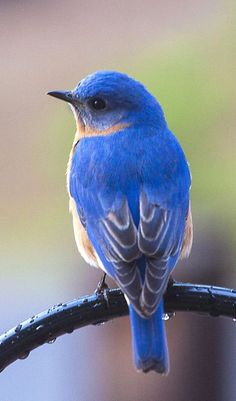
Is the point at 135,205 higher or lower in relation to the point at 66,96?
lower

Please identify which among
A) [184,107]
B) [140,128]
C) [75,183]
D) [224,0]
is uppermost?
[224,0]

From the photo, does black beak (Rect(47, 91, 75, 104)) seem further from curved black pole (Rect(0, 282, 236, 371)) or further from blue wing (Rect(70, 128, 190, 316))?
curved black pole (Rect(0, 282, 236, 371))

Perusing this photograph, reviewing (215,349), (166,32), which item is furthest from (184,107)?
(215,349)

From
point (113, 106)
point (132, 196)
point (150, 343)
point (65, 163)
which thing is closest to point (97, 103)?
point (113, 106)

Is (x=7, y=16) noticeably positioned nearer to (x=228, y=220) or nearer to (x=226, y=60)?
(x=226, y=60)

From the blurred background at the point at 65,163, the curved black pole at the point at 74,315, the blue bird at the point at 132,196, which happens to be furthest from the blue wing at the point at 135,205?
the blurred background at the point at 65,163

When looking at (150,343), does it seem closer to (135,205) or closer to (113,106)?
(135,205)
